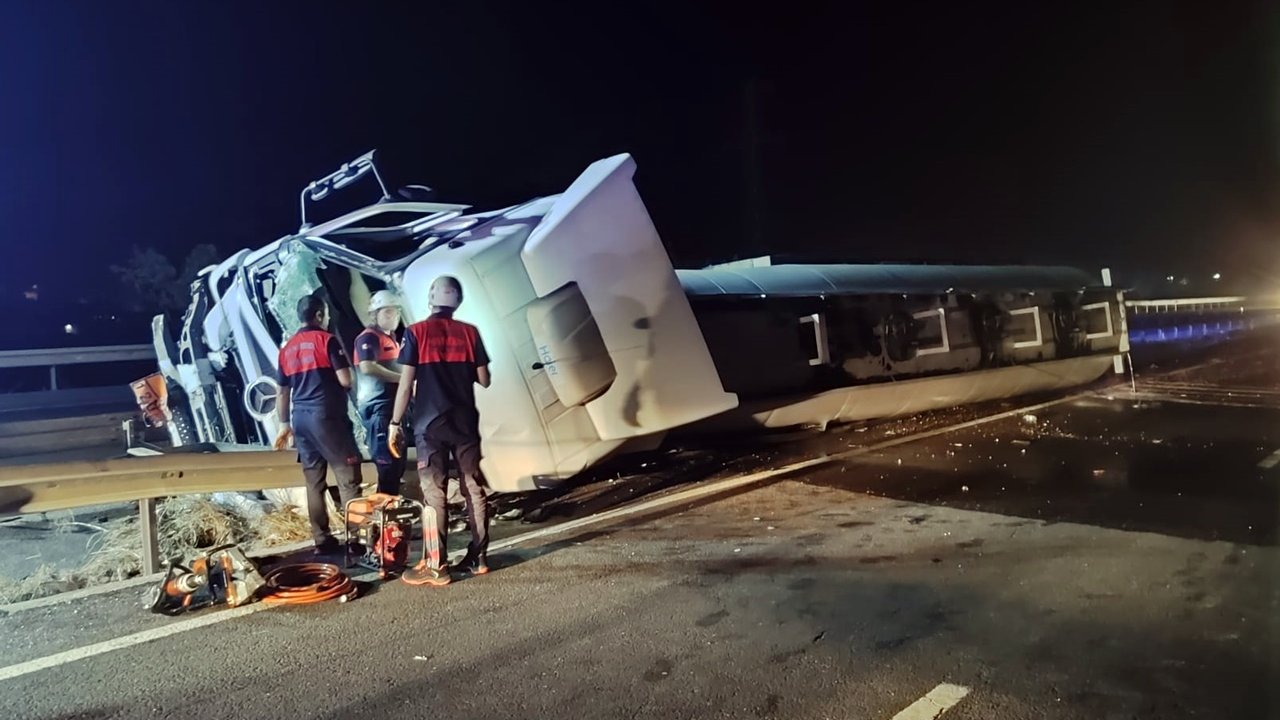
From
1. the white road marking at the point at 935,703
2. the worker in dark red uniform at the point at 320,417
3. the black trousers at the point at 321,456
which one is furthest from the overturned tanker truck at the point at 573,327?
the white road marking at the point at 935,703

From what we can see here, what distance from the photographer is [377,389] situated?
5918 millimetres

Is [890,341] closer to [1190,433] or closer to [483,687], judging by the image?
[1190,433]

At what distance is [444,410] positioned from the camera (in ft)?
14.3

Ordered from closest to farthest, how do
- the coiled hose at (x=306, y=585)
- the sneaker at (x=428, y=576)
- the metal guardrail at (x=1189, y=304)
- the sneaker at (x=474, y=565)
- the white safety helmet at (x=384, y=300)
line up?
the coiled hose at (x=306, y=585), the sneaker at (x=428, y=576), the sneaker at (x=474, y=565), the white safety helmet at (x=384, y=300), the metal guardrail at (x=1189, y=304)

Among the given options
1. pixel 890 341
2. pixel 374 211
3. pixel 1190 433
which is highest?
pixel 374 211

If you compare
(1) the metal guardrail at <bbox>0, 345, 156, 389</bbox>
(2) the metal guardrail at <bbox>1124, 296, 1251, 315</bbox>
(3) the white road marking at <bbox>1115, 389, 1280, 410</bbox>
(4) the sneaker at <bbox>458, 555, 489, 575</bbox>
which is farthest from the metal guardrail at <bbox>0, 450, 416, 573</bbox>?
(2) the metal guardrail at <bbox>1124, 296, 1251, 315</bbox>

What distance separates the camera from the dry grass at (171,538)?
181 inches

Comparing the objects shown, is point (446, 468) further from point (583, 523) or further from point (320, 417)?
Result: point (583, 523)

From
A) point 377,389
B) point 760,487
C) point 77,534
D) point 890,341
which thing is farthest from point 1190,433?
point 77,534

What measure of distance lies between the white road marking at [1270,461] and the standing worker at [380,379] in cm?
702

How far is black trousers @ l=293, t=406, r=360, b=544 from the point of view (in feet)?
16.0

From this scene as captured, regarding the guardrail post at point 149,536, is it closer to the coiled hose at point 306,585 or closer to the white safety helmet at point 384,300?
the coiled hose at point 306,585

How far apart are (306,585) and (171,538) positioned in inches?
79.7

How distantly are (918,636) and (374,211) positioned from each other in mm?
5173
